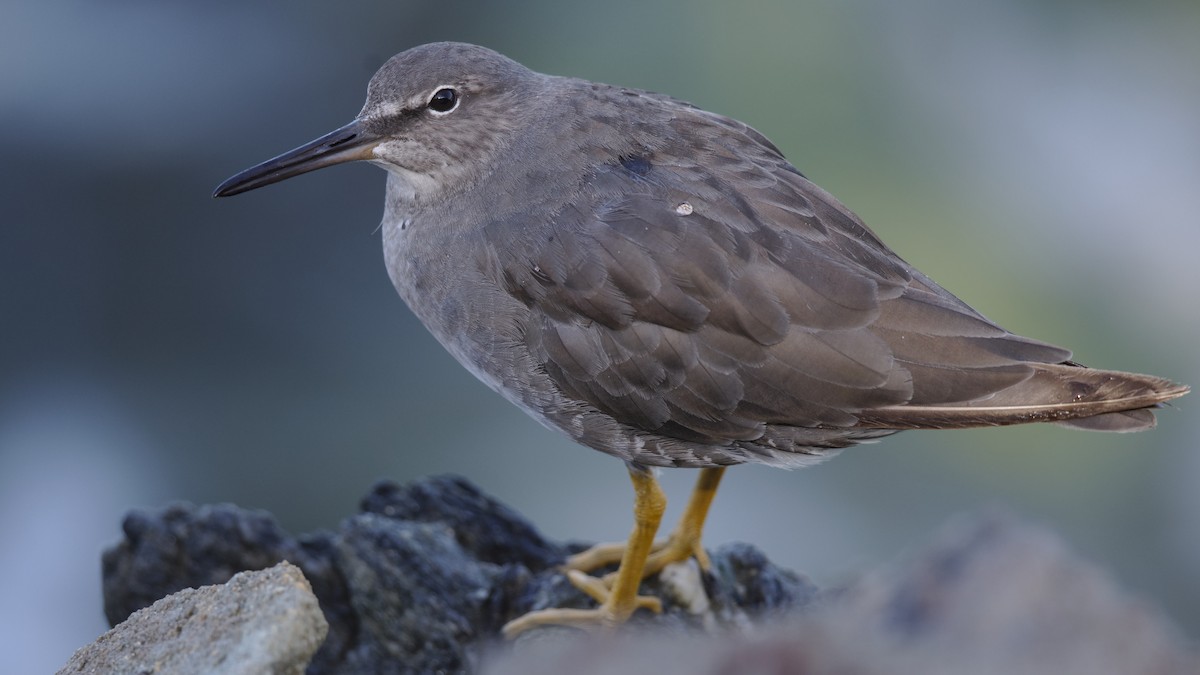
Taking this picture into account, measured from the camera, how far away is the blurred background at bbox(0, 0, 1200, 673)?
7.46 meters

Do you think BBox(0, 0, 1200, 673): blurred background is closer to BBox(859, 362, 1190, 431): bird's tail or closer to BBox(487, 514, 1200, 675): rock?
BBox(859, 362, 1190, 431): bird's tail

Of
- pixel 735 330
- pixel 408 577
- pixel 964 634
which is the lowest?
pixel 408 577

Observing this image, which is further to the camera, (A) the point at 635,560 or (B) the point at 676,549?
(B) the point at 676,549

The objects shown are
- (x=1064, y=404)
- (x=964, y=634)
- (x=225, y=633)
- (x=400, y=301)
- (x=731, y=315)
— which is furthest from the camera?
(x=400, y=301)

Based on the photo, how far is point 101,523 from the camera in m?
7.43

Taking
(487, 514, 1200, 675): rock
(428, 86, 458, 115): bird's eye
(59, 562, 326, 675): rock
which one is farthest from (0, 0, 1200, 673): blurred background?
(487, 514, 1200, 675): rock

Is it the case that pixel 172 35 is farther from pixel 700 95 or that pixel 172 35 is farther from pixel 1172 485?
pixel 1172 485

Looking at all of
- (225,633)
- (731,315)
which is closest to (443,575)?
(731,315)

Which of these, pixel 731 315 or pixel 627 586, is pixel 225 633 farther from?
pixel 627 586

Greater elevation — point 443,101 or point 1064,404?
point 443,101

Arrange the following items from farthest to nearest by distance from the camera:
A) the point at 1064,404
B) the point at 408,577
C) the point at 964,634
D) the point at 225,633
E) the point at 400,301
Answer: the point at 400,301
the point at 408,577
the point at 1064,404
the point at 225,633
the point at 964,634

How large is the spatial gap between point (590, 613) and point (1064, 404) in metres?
2.01

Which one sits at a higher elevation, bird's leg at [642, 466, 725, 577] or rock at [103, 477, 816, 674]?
bird's leg at [642, 466, 725, 577]

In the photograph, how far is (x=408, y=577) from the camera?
4.71m
